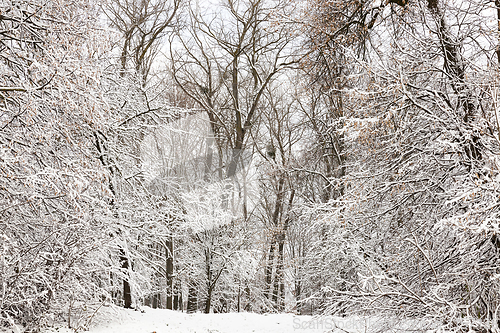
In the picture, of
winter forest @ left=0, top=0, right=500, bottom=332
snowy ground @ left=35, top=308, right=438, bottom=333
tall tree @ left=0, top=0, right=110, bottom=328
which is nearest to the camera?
winter forest @ left=0, top=0, right=500, bottom=332

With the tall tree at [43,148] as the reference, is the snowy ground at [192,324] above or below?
below

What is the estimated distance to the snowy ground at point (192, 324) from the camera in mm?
8179

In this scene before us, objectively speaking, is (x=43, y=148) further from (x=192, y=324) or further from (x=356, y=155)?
(x=192, y=324)

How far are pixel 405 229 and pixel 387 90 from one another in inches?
103

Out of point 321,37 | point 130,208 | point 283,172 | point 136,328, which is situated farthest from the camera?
point 283,172

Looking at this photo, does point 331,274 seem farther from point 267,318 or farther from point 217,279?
point 217,279

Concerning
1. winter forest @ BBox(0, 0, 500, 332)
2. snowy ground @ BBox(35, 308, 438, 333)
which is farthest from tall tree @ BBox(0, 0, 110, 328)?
snowy ground @ BBox(35, 308, 438, 333)

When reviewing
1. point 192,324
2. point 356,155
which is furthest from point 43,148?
point 192,324

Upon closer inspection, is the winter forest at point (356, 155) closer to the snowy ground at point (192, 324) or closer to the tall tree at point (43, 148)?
the tall tree at point (43, 148)

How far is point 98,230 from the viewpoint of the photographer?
8109 millimetres

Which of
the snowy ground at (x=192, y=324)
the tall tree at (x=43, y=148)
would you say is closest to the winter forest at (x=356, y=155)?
the tall tree at (x=43, y=148)

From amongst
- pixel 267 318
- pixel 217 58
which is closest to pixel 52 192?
pixel 267 318

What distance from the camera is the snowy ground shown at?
26.8 feet

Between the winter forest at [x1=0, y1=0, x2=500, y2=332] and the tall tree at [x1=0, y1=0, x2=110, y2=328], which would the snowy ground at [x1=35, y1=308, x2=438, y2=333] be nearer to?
the winter forest at [x1=0, y1=0, x2=500, y2=332]
